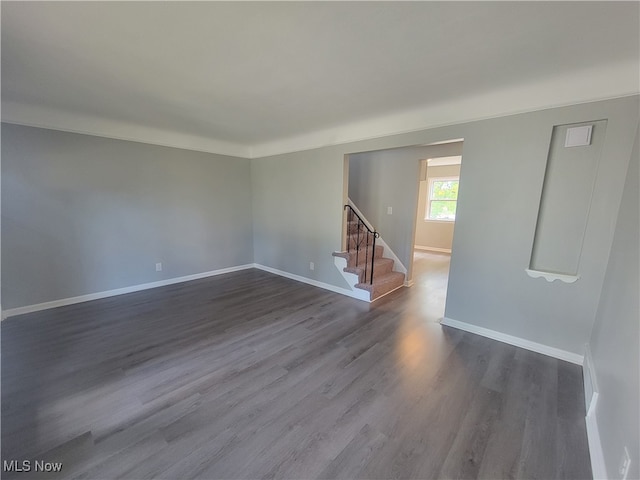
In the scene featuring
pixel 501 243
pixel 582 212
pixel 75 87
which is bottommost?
pixel 501 243

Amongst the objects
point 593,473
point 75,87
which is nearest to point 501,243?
point 593,473

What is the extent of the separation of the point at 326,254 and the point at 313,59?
2.86 meters

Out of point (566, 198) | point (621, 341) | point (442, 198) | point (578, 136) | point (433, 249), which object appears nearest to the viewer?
point (621, 341)

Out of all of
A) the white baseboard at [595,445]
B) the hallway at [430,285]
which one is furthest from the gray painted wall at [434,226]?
the white baseboard at [595,445]

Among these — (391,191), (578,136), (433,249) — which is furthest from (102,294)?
(433,249)

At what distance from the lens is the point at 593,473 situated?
140 centimetres

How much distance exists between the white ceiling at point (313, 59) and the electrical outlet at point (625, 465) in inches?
88.2

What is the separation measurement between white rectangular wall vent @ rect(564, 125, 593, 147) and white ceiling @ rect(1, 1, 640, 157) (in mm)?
243

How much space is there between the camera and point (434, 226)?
8.08m

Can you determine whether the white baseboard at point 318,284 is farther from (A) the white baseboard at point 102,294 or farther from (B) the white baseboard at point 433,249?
(B) the white baseboard at point 433,249

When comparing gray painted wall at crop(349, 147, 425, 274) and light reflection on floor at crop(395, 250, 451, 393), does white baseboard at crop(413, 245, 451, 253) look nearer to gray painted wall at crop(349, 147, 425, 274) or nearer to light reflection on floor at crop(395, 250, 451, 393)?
light reflection on floor at crop(395, 250, 451, 393)

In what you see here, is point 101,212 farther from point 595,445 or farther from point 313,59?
point 595,445

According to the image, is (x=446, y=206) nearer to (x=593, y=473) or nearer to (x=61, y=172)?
(x=593, y=473)

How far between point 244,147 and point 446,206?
613 cm
